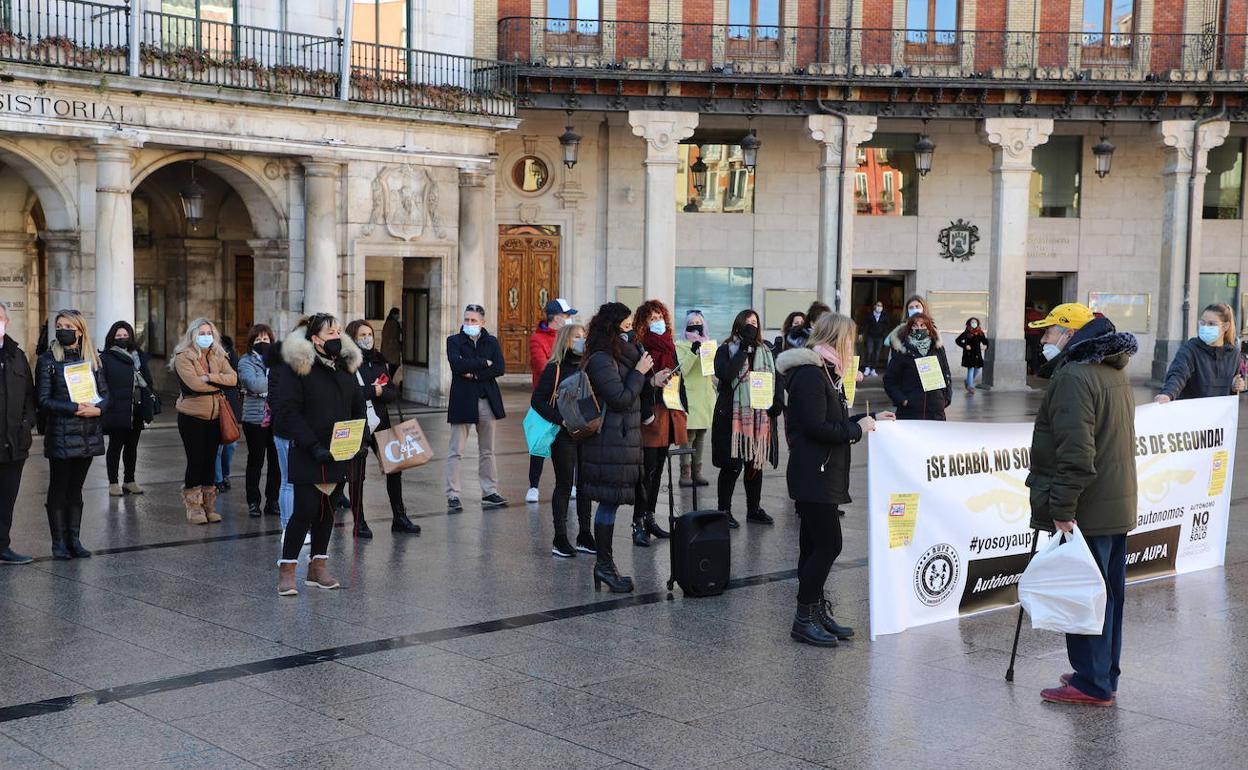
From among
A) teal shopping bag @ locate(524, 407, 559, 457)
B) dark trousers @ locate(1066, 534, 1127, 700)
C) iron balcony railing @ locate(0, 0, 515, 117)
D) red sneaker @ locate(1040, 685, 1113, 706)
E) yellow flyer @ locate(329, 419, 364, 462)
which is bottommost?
red sneaker @ locate(1040, 685, 1113, 706)

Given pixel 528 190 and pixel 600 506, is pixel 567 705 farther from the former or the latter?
pixel 528 190

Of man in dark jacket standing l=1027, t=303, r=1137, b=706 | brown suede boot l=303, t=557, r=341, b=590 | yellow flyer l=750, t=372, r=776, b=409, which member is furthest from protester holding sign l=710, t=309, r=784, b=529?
man in dark jacket standing l=1027, t=303, r=1137, b=706

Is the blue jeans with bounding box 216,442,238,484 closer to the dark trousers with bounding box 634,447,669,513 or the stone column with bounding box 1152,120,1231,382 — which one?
the dark trousers with bounding box 634,447,669,513

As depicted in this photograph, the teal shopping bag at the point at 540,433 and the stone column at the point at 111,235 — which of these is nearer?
the teal shopping bag at the point at 540,433

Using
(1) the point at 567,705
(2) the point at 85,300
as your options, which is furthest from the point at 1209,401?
(2) the point at 85,300

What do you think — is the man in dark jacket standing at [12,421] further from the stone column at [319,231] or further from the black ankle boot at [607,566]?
the stone column at [319,231]

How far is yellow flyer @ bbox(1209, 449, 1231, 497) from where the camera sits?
10273 mm

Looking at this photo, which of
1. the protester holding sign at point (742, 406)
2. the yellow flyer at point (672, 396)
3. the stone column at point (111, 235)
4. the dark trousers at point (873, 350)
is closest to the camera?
the yellow flyer at point (672, 396)

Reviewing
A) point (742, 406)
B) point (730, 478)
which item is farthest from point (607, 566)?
point (742, 406)

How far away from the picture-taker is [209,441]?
12.2 m

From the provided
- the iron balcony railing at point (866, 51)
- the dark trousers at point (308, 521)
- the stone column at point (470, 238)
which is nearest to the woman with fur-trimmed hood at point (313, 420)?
the dark trousers at point (308, 521)

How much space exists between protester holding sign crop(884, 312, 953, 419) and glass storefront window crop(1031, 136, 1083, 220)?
835 inches

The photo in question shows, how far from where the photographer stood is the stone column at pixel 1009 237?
2922cm

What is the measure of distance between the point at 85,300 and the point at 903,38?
56.2ft
